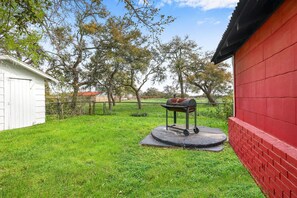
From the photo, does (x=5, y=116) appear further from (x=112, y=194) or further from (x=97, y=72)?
(x=97, y=72)

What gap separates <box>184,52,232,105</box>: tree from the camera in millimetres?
20609

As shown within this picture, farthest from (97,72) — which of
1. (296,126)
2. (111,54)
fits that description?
(296,126)

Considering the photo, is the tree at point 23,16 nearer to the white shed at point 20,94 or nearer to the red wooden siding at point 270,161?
the red wooden siding at point 270,161

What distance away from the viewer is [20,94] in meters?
9.16

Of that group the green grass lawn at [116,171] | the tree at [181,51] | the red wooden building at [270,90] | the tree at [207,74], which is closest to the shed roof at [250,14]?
the red wooden building at [270,90]

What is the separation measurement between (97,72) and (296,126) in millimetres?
15786

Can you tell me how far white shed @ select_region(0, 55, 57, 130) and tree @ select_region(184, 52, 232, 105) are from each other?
45.0ft

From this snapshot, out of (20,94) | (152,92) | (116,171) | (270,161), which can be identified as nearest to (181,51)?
(152,92)

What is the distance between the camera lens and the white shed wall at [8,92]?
27.5 feet

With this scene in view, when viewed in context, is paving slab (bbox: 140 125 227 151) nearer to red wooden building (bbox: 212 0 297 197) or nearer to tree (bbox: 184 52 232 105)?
red wooden building (bbox: 212 0 297 197)

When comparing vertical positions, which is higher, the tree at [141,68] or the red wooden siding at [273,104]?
the tree at [141,68]

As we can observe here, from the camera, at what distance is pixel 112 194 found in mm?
2947

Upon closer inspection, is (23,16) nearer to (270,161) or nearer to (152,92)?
(270,161)

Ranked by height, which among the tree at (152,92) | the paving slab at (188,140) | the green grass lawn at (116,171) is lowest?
the green grass lawn at (116,171)
